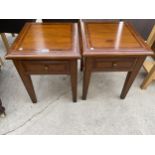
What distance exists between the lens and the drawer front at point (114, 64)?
0.95 metres

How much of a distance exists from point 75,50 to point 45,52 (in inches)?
7.7

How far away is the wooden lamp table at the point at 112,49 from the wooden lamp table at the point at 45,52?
3.4 inches

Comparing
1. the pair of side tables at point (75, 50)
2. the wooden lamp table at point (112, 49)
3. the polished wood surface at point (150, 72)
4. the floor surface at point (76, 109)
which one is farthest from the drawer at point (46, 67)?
the polished wood surface at point (150, 72)

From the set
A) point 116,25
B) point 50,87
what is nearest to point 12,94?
point 50,87

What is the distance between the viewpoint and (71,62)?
→ 934mm

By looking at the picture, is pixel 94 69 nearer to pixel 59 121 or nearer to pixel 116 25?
pixel 116 25

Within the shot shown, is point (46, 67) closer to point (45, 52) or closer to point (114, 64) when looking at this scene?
point (45, 52)

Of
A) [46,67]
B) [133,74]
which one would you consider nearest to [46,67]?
[46,67]

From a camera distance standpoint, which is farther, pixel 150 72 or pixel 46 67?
pixel 150 72

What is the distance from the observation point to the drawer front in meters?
0.95

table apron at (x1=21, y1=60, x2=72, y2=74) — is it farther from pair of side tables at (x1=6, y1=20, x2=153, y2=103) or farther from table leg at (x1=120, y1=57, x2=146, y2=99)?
table leg at (x1=120, y1=57, x2=146, y2=99)

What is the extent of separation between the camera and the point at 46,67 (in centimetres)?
96

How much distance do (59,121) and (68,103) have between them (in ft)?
0.66

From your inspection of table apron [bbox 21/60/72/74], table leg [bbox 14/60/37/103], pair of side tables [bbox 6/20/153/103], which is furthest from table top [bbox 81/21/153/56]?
table leg [bbox 14/60/37/103]
